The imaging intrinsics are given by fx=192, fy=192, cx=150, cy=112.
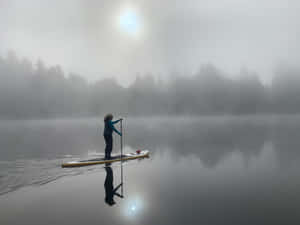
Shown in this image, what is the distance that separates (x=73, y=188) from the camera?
1152 cm

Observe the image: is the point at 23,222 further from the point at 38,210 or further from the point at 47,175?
the point at 47,175

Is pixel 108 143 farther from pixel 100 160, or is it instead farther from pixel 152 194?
pixel 152 194

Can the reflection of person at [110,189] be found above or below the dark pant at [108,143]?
below

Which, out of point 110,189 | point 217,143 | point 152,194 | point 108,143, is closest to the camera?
point 152,194

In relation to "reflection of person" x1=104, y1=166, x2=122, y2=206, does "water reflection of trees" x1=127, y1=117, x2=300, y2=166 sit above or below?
below

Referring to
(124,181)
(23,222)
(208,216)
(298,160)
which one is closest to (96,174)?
(124,181)

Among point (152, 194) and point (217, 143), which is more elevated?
point (152, 194)

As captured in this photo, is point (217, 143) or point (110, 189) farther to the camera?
point (217, 143)

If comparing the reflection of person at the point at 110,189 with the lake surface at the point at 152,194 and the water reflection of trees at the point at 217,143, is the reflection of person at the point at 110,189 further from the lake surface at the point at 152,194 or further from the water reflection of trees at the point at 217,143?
the water reflection of trees at the point at 217,143

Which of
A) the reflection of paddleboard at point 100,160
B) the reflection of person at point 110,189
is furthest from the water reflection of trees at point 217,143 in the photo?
the reflection of person at point 110,189

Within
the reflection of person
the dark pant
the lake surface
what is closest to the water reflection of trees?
the lake surface

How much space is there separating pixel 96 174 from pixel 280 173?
14496 mm

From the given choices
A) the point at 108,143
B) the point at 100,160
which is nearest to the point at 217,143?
the point at 108,143

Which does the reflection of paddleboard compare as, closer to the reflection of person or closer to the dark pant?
the dark pant
